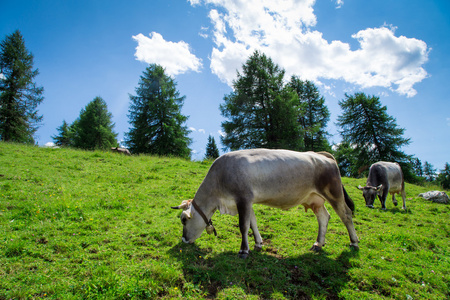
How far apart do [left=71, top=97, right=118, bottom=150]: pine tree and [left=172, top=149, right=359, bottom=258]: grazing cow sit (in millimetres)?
33558

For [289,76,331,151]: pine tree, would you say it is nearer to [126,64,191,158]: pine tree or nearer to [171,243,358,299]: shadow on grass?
[126,64,191,158]: pine tree

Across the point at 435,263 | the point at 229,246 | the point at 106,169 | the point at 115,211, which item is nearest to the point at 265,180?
the point at 229,246

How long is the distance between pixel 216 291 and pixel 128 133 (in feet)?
95.0

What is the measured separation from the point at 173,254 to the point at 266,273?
1.99 metres

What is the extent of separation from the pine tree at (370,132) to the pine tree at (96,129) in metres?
36.7

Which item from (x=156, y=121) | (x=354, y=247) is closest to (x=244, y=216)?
(x=354, y=247)

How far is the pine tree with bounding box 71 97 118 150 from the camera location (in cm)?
3488

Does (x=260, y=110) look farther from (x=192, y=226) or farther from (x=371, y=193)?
(x=192, y=226)

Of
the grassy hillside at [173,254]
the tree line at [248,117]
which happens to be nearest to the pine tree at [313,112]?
the tree line at [248,117]

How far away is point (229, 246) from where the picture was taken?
5402 mm

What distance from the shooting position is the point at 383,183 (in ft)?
38.4

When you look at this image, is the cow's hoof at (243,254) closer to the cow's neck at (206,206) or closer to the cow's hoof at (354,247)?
the cow's neck at (206,206)

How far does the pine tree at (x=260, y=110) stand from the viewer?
24.0 m

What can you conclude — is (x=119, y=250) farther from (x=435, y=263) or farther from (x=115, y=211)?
(x=435, y=263)
